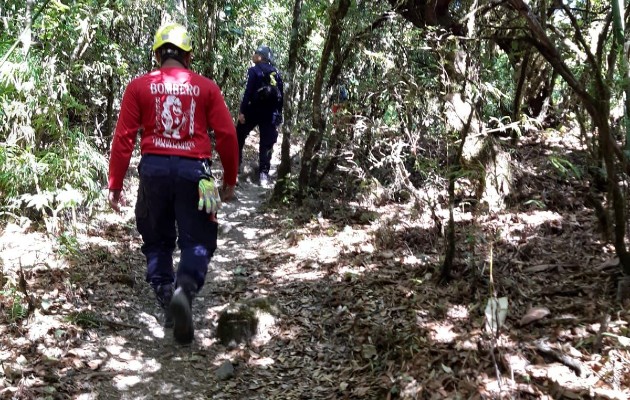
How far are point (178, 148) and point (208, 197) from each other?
42 centimetres

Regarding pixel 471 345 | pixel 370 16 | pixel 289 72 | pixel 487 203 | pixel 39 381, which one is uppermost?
pixel 370 16

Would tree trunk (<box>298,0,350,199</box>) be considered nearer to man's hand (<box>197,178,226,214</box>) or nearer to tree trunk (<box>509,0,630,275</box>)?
man's hand (<box>197,178,226,214</box>)

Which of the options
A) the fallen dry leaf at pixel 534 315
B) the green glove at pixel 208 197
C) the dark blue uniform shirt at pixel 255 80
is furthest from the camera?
the dark blue uniform shirt at pixel 255 80

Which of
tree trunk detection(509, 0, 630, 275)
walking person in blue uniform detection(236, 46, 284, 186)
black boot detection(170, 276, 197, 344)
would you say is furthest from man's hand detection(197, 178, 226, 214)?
walking person in blue uniform detection(236, 46, 284, 186)

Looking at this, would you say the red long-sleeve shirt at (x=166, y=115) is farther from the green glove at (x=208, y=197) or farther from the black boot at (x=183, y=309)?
the black boot at (x=183, y=309)

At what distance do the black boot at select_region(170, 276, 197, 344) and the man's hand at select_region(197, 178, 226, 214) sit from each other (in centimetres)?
50

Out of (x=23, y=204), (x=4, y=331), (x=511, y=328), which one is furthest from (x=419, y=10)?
(x=4, y=331)

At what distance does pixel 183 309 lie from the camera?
11.4 feet

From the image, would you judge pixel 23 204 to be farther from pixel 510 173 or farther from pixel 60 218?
pixel 510 173

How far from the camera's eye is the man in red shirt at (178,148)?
144 inches

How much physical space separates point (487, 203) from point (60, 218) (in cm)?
428

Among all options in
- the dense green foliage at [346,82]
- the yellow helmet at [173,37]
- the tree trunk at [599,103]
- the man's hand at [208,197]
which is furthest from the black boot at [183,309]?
the tree trunk at [599,103]

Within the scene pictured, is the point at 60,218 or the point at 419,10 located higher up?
the point at 419,10

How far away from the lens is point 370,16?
21.0 ft
